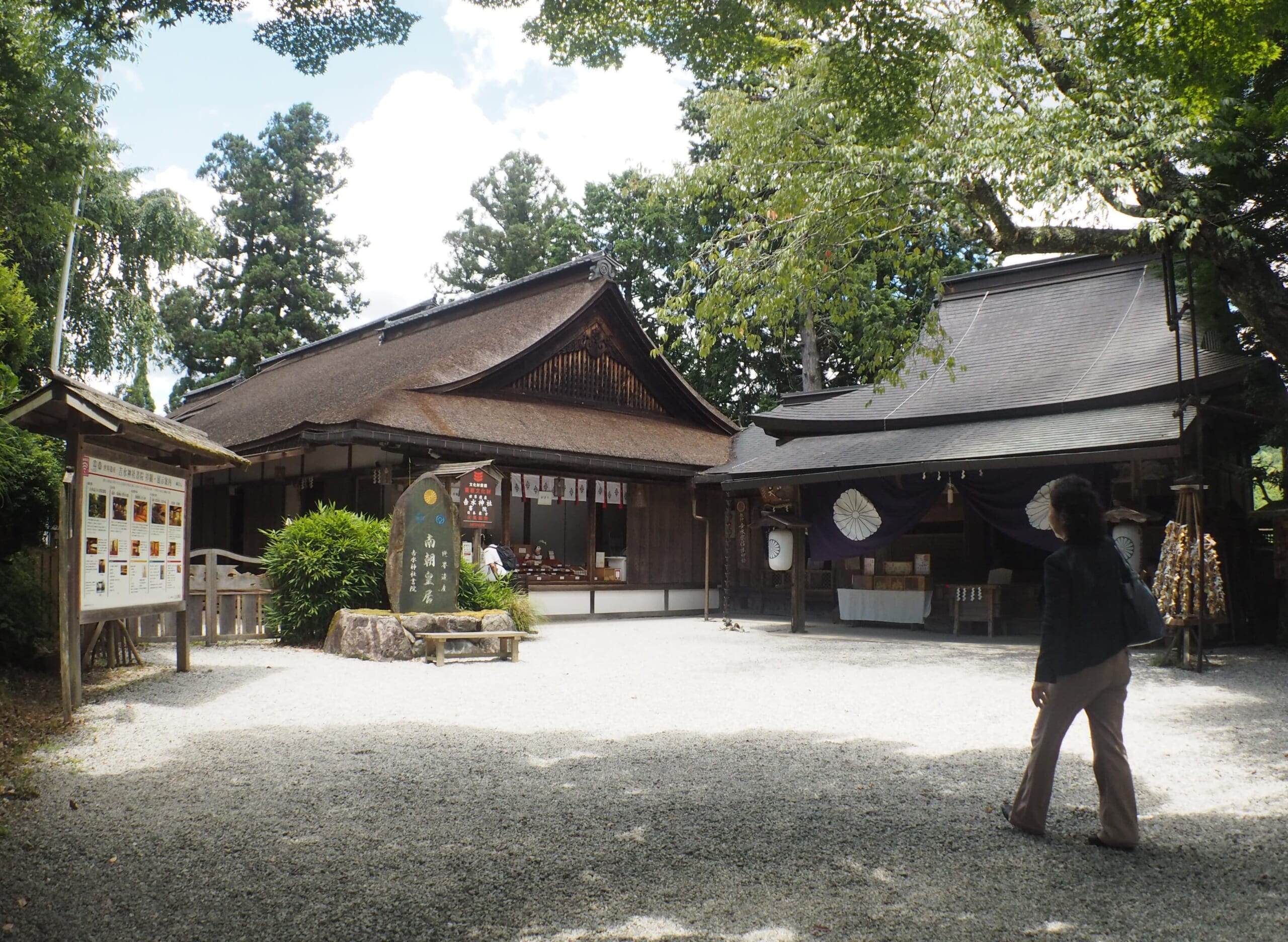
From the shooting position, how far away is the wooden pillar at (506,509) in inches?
572

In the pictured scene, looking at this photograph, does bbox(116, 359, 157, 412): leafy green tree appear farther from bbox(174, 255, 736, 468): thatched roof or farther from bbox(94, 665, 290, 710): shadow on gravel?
bbox(94, 665, 290, 710): shadow on gravel

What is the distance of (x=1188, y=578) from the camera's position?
30.5 ft

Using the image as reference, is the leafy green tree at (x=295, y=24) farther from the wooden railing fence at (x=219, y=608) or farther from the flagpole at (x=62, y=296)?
the flagpole at (x=62, y=296)

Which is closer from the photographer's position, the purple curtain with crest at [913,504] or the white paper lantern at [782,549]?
the purple curtain with crest at [913,504]

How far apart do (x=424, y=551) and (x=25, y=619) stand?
12.3 ft

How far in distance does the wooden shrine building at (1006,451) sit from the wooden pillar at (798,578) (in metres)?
0.35

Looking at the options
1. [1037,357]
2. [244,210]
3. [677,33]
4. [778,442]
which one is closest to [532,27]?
[677,33]

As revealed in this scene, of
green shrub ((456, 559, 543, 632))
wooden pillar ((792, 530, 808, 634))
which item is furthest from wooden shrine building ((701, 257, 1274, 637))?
green shrub ((456, 559, 543, 632))

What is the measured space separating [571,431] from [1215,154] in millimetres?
9421

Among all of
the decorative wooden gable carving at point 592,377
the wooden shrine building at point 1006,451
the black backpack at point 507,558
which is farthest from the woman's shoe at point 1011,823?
the decorative wooden gable carving at point 592,377

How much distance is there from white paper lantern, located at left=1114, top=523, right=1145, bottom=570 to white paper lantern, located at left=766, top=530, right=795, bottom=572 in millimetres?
4391

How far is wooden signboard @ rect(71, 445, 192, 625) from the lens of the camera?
6477mm

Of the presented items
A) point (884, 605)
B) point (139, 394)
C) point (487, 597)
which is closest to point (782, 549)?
point (884, 605)

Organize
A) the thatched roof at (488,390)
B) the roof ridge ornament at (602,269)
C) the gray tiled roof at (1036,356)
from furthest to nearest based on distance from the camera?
1. the roof ridge ornament at (602,269)
2. the thatched roof at (488,390)
3. the gray tiled roof at (1036,356)
